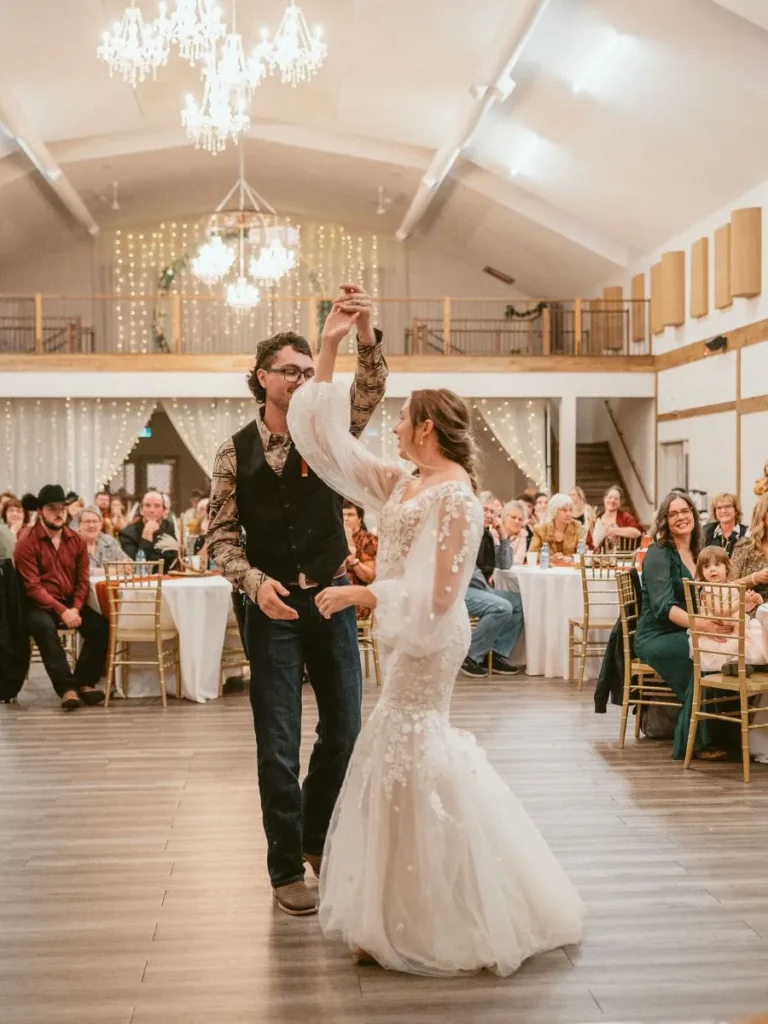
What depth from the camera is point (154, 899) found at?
142 inches

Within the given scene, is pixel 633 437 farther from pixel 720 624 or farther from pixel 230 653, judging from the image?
pixel 720 624

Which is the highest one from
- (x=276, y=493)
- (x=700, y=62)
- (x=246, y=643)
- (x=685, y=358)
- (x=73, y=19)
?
(x=73, y=19)

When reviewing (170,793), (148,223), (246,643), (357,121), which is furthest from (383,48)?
(246,643)

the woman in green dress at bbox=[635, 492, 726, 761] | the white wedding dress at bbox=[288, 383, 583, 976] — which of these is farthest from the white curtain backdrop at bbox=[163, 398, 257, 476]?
the white wedding dress at bbox=[288, 383, 583, 976]

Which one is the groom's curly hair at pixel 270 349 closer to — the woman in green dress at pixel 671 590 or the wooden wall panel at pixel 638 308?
the woman in green dress at pixel 671 590

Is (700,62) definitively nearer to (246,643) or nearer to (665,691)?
(665,691)

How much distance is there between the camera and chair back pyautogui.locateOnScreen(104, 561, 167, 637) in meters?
7.13

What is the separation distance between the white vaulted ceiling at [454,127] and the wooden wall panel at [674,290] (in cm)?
46

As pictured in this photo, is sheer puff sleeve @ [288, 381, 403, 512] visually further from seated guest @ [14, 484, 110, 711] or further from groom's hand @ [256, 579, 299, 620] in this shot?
seated guest @ [14, 484, 110, 711]

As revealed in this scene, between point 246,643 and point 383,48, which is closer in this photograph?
point 246,643

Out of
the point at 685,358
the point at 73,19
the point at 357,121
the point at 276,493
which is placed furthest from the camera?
the point at 357,121

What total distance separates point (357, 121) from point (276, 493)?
13616 millimetres

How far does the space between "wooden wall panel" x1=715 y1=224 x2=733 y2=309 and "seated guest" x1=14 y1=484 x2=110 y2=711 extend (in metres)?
8.38

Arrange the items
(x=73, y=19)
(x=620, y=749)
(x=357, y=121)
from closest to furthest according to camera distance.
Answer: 1. (x=620, y=749)
2. (x=73, y=19)
3. (x=357, y=121)
